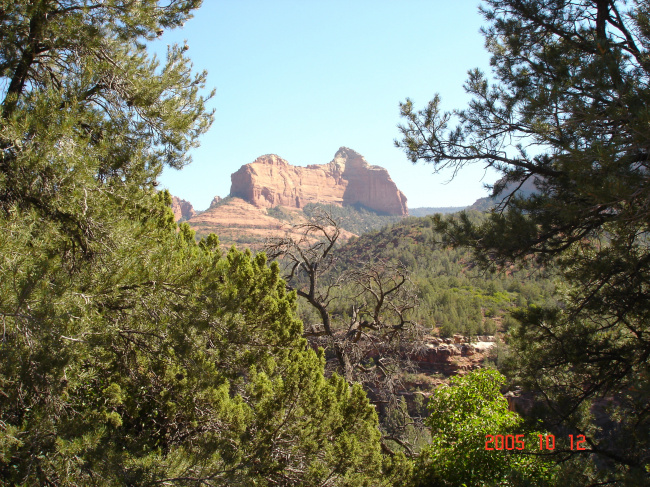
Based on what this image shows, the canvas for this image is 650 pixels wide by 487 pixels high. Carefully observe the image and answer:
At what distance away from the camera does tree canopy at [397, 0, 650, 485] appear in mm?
2852

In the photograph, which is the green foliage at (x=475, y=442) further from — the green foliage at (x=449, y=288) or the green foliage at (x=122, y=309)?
the green foliage at (x=449, y=288)

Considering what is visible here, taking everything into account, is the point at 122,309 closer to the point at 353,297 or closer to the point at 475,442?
the point at 475,442

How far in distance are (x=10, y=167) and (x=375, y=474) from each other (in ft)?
16.5

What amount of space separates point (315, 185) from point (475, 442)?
169 meters

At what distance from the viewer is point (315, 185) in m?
172

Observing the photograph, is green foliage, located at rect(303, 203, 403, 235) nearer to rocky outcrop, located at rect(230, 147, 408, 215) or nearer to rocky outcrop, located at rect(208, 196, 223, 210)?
rocky outcrop, located at rect(230, 147, 408, 215)

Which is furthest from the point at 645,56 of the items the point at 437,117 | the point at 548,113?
the point at 437,117

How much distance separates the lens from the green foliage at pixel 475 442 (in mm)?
4207

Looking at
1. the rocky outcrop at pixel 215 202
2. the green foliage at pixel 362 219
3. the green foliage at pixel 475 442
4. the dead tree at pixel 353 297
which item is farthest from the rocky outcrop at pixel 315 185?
the green foliage at pixel 475 442

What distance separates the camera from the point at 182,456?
339 cm

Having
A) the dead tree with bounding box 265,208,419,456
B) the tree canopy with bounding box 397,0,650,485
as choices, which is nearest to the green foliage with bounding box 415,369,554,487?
the tree canopy with bounding box 397,0,650,485

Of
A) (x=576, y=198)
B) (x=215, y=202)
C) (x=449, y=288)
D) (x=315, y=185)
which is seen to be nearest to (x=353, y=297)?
Result: (x=576, y=198)

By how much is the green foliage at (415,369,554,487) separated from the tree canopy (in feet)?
1.87

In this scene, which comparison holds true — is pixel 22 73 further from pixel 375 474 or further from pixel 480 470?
pixel 480 470
